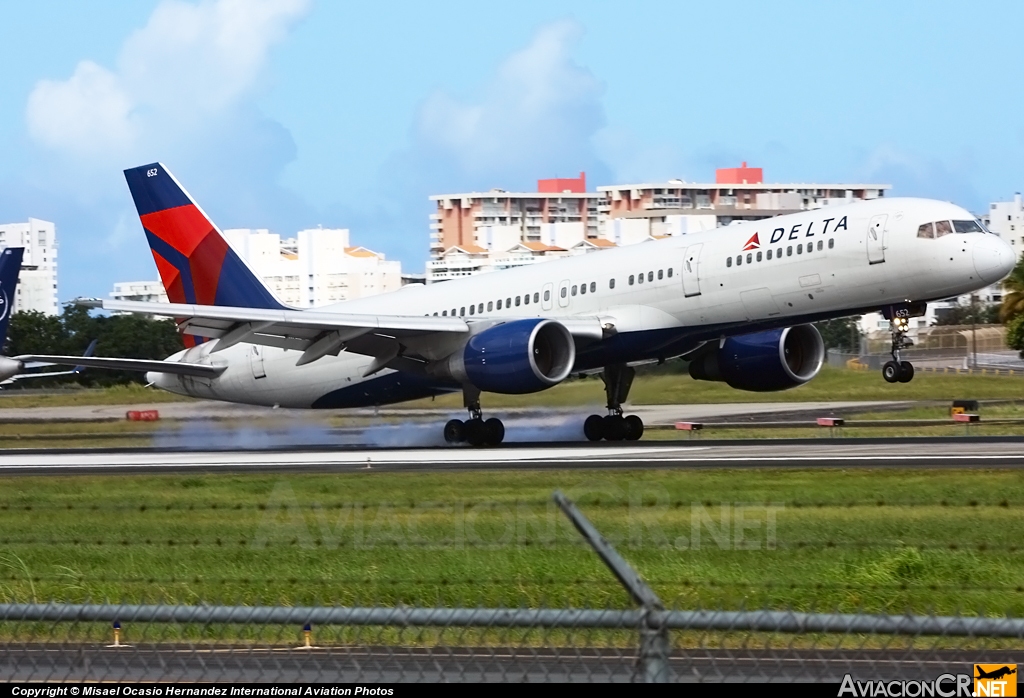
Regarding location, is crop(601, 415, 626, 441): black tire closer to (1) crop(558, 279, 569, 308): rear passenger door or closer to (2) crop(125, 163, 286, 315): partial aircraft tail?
(1) crop(558, 279, 569, 308): rear passenger door

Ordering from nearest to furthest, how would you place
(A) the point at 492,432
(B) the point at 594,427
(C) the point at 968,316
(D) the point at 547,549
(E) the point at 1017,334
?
(D) the point at 547,549 → (A) the point at 492,432 → (B) the point at 594,427 → (E) the point at 1017,334 → (C) the point at 968,316

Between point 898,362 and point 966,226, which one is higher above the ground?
point 966,226

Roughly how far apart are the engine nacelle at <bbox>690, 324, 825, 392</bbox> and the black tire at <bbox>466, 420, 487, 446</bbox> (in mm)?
5153

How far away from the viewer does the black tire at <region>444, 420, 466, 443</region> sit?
30.9 meters

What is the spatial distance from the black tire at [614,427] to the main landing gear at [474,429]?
2.69 metres

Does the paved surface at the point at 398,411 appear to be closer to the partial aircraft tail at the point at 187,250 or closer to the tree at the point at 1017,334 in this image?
the partial aircraft tail at the point at 187,250

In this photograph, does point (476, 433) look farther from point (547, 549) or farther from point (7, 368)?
point (547, 549)

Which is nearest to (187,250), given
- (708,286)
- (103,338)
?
(708,286)

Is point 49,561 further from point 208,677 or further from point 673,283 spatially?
point 673,283

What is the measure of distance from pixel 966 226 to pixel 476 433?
35.6 feet

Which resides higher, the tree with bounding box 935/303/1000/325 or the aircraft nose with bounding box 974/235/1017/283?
the aircraft nose with bounding box 974/235/1017/283

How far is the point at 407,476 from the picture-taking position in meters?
20.9

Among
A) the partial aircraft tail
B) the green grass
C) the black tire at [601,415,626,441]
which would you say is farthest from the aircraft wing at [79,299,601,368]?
the green grass

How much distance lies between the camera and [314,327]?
29.3 m
